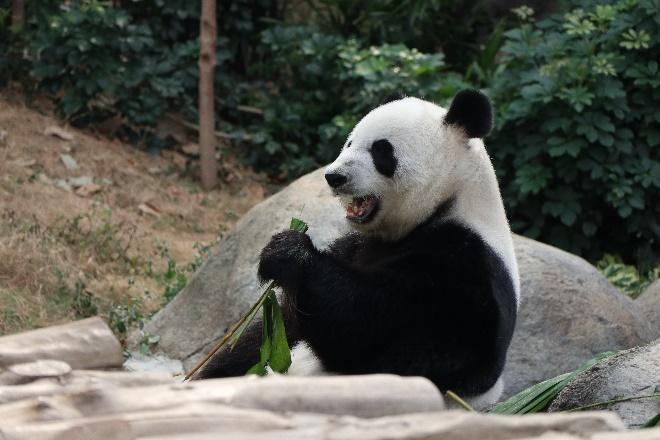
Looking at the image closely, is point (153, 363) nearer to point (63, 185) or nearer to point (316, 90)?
point (63, 185)

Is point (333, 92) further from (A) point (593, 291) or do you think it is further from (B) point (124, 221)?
(A) point (593, 291)

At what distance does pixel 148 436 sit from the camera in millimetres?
2146

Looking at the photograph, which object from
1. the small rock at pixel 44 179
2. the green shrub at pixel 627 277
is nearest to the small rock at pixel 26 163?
the small rock at pixel 44 179

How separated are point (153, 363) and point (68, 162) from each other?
3.84 metres

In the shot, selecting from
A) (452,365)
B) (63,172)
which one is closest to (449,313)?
(452,365)

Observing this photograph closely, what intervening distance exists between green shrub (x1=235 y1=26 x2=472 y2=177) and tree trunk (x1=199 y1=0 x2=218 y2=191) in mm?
766

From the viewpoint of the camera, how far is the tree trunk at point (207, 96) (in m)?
10.4

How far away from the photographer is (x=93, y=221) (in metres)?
8.82

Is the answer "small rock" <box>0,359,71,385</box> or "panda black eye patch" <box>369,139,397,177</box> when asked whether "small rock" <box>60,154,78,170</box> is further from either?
"small rock" <box>0,359,71,385</box>

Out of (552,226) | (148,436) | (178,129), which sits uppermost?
(148,436)

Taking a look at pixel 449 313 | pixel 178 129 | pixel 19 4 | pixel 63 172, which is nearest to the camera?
pixel 449 313

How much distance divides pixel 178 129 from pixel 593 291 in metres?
6.51

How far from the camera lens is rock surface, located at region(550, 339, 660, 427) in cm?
407

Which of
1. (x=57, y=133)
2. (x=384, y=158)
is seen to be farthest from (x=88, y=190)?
(x=384, y=158)
